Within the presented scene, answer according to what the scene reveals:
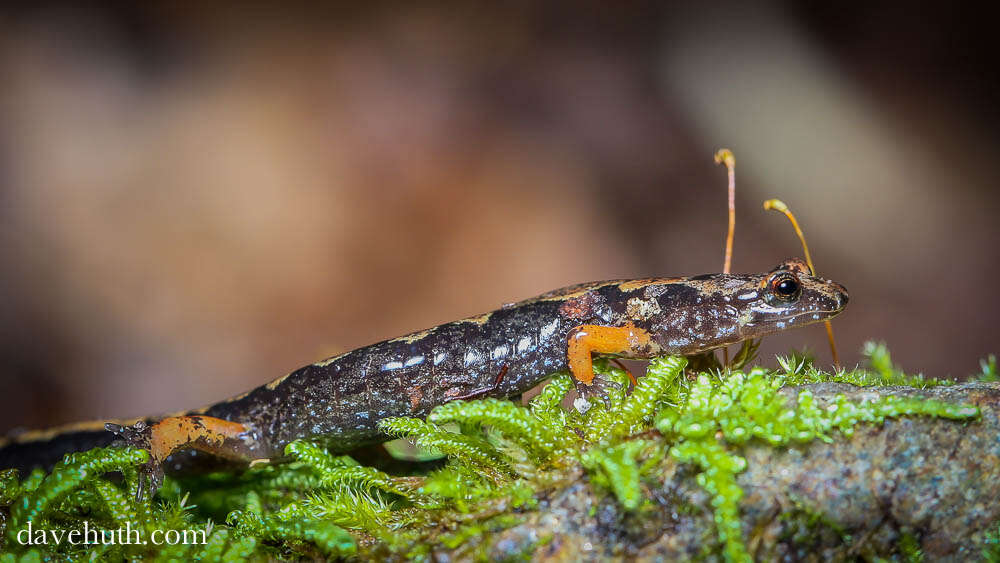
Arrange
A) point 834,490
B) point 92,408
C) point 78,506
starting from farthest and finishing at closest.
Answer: point 92,408 → point 78,506 → point 834,490

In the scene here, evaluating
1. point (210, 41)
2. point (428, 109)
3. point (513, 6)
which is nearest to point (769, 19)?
point (513, 6)

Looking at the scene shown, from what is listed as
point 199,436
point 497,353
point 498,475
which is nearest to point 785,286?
point 497,353

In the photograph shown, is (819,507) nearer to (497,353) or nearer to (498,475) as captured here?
(498,475)

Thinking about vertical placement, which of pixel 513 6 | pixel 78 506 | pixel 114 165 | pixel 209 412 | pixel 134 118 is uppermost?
pixel 513 6

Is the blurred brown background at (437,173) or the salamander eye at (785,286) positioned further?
the blurred brown background at (437,173)

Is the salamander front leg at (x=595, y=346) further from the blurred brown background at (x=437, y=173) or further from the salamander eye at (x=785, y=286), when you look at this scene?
the blurred brown background at (x=437, y=173)

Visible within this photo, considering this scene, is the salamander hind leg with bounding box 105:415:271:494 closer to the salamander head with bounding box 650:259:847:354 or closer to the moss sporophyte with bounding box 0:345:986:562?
the moss sporophyte with bounding box 0:345:986:562

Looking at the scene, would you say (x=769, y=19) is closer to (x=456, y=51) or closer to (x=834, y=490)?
(x=456, y=51)

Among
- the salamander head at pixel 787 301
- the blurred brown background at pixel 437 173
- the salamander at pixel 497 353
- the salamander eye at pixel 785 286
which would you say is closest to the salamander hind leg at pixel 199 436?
the salamander at pixel 497 353
